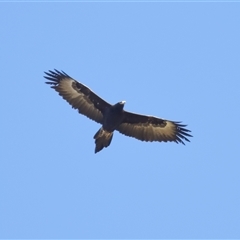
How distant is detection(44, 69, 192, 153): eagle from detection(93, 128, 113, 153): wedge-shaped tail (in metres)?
0.22

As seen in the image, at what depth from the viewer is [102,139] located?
719 inches

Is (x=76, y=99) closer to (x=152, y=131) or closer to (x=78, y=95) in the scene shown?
(x=78, y=95)

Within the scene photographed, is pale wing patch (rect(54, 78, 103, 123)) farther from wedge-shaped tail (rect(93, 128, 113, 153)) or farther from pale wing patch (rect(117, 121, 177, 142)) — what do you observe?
pale wing patch (rect(117, 121, 177, 142))

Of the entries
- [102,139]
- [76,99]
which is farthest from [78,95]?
[102,139]

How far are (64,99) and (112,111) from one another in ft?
6.39

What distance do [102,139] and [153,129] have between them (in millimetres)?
2427

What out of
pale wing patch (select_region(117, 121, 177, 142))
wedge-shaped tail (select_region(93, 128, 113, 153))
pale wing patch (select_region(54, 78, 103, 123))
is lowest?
wedge-shaped tail (select_region(93, 128, 113, 153))

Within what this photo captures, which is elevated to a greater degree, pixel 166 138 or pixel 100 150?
pixel 166 138

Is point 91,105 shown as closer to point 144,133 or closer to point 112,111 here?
point 112,111

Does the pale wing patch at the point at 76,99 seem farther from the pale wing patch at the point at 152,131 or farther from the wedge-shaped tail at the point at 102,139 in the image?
the pale wing patch at the point at 152,131

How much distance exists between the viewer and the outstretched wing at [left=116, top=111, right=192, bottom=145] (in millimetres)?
19578

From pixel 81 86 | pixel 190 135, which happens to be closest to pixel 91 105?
pixel 81 86

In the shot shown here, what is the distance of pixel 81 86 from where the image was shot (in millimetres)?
19375

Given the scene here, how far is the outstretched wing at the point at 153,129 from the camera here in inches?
771
